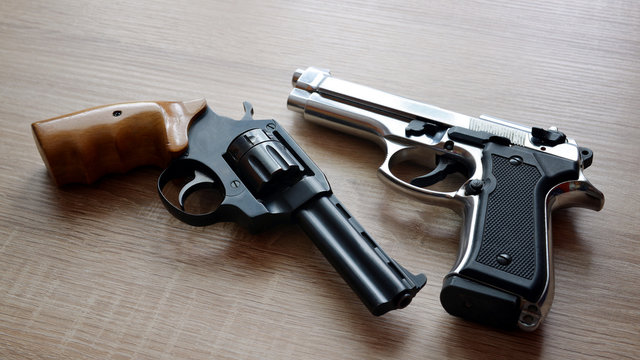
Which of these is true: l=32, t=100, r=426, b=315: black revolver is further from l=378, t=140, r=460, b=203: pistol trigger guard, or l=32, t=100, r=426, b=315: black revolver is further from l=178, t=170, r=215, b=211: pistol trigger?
l=378, t=140, r=460, b=203: pistol trigger guard

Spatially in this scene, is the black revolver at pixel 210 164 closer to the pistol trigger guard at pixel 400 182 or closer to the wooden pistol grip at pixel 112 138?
the wooden pistol grip at pixel 112 138

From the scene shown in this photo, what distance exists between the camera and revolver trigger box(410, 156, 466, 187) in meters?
1.24

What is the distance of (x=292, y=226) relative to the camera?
1231 millimetres

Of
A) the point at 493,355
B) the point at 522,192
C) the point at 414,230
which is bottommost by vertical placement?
the point at 493,355

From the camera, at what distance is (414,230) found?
124cm

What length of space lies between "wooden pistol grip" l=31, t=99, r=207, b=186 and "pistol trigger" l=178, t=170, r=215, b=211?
7 centimetres

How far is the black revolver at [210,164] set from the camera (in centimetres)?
114

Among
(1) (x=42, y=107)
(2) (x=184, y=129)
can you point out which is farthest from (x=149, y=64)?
(2) (x=184, y=129)

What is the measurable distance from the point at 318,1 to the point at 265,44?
0.27 metres

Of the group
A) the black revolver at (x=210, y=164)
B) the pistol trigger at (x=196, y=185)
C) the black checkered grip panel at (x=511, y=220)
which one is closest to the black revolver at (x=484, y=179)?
the black checkered grip panel at (x=511, y=220)

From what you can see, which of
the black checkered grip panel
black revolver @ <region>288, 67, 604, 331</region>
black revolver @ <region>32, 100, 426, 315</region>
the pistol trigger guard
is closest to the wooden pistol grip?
black revolver @ <region>32, 100, 426, 315</region>

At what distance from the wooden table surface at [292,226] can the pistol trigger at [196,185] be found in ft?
0.30

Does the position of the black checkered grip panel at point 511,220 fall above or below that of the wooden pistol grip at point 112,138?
below

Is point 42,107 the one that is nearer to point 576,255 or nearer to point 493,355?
point 493,355
